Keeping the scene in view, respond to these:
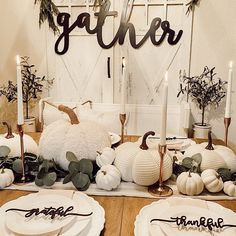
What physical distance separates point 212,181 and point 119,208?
37 centimetres

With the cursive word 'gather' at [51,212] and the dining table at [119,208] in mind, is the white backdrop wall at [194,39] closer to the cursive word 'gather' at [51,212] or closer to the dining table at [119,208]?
the dining table at [119,208]

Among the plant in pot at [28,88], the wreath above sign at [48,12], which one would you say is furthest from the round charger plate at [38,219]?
the wreath above sign at [48,12]

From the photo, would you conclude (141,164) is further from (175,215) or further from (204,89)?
(204,89)

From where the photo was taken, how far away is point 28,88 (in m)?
3.21

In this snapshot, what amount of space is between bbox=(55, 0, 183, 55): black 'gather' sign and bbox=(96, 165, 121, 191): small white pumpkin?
94.1 inches

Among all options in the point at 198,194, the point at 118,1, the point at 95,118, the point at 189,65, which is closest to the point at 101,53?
the point at 118,1

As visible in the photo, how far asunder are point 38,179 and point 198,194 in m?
0.62

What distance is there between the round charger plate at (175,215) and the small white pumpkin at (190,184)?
12cm

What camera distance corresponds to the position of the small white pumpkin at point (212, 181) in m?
1.04

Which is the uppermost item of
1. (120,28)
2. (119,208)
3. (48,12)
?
(48,12)

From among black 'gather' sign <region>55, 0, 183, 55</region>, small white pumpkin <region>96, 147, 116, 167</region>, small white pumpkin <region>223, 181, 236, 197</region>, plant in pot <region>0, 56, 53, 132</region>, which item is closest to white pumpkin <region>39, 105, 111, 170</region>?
small white pumpkin <region>96, 147, 116, 167</region>

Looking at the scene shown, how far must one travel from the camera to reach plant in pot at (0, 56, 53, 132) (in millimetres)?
3178

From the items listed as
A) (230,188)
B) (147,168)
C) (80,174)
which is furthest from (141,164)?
(230,188)

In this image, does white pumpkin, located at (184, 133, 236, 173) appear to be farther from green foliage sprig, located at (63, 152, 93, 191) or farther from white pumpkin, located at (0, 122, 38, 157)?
white pumpkin, located at (0, 122, 38, 157)
